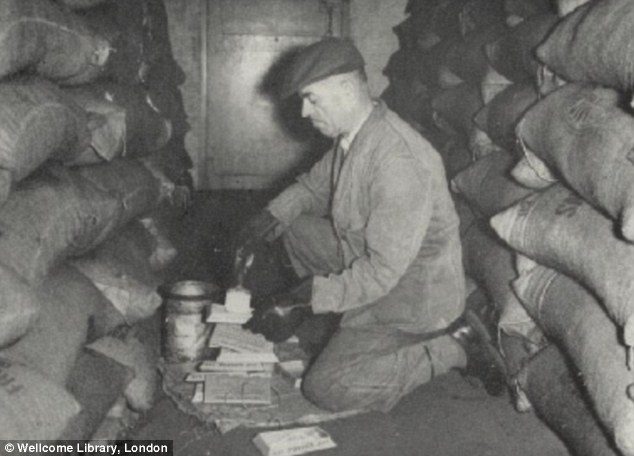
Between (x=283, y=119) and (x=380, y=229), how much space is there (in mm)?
5112

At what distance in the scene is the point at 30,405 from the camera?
187cm

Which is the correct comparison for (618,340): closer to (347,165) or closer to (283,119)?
(347,165)

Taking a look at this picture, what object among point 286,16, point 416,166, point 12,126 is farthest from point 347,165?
point 286,16

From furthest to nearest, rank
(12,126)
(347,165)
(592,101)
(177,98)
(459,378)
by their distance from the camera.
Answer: (177,98), (459,378), (347,165), (592,101), (12,126)

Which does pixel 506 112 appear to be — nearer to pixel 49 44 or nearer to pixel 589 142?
pixel 589 142

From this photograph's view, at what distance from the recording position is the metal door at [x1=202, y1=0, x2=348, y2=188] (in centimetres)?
735

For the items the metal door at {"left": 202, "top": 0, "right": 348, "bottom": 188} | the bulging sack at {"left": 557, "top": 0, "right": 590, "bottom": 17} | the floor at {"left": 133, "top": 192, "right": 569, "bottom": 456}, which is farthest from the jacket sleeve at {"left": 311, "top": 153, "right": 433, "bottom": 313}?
the metal door at {"left": 202, "top": 0, "right": 348, "bottom": 188}

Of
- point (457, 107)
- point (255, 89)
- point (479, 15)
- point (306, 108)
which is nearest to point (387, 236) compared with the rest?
point (306, 108)

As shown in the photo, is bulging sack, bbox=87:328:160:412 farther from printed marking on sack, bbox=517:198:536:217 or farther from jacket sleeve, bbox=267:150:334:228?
printed marking on sack, bbox=517:198:536:217

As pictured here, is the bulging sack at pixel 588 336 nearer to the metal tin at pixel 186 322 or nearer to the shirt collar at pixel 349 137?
the shirt collar at pixel 349 137

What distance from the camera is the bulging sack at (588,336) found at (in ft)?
6.30

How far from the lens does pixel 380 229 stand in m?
2.73

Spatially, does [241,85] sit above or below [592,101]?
below

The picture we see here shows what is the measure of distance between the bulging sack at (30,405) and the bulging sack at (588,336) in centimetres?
140
